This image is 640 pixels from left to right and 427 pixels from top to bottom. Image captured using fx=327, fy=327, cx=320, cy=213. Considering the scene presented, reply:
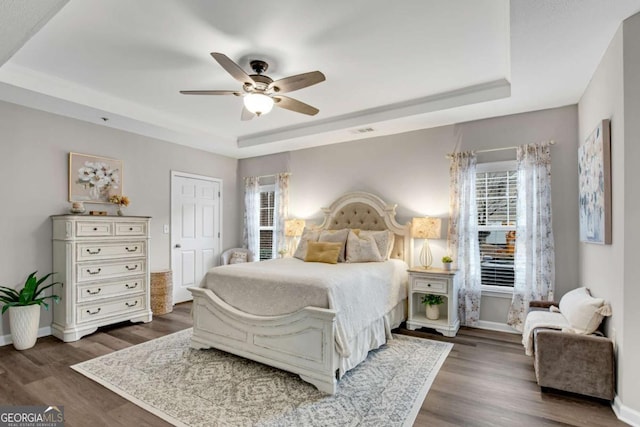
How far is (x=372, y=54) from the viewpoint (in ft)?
9.35

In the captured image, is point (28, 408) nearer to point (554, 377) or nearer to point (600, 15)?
point (554, 377)

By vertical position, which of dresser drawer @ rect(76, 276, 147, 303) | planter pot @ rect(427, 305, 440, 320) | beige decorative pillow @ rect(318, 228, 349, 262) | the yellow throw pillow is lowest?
planter pot @ rect(427, 305, 440, 320)

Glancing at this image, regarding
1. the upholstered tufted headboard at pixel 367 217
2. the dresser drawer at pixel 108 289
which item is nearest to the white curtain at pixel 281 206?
the upholstered tufted headboard at pixel 367 217

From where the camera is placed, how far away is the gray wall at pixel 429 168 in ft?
11.7

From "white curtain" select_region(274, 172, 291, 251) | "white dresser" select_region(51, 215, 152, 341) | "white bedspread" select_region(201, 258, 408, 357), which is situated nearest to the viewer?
"white bedspread" select_region(201, 258, 408, 357)

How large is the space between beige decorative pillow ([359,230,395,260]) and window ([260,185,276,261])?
7.20ft

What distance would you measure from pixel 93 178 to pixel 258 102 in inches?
110

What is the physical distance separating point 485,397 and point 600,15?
270 cm

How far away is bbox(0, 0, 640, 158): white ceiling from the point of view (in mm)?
2193

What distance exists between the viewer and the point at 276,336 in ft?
9.07

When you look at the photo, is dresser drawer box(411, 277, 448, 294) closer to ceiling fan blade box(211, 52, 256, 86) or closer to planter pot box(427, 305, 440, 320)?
planter pot box(427, 305, 440, 320)

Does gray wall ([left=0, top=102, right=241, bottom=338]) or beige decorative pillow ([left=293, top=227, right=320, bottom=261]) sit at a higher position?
gray wall ([left=0, top=102, right=241, bottom=338])

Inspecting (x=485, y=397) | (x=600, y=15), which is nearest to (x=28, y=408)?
(x=485, y=397)

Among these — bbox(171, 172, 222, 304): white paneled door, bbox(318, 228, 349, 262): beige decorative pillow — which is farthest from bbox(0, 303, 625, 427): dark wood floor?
bbox(171, 172, 222, 304): white paneled door
